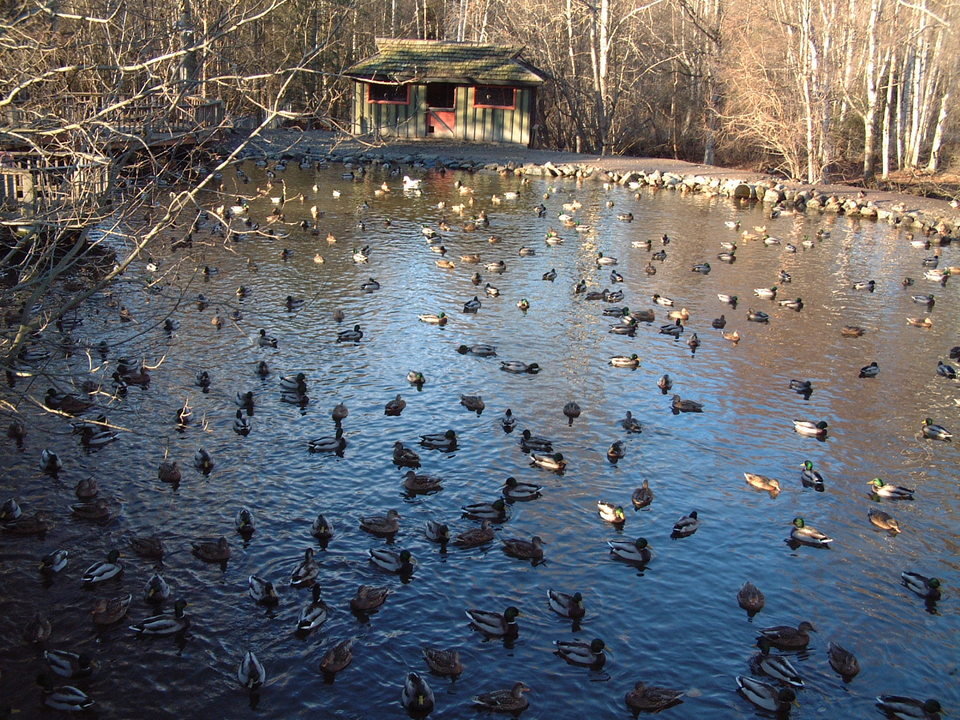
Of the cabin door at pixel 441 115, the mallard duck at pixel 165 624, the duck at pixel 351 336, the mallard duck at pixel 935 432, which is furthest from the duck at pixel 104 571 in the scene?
the cabin door at pixel 441 115

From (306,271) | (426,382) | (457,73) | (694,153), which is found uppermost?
(457,73)

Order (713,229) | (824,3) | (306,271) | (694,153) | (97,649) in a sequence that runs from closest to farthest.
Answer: (97,649) → (306,271) → (713,229) → (824,3) → (694,153)

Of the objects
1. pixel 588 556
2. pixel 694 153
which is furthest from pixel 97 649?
pixel 694 153

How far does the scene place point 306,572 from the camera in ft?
40.6

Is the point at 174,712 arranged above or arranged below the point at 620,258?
below

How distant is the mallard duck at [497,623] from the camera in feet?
37.8

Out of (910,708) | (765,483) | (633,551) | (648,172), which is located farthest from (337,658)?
(648,172)

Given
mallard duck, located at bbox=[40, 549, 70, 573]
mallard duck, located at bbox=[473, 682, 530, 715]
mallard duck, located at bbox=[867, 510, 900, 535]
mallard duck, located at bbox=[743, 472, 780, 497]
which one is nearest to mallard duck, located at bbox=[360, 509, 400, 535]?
mallard duck, located at bbox=[473, 682, 530, 715]

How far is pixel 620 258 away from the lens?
100 feet

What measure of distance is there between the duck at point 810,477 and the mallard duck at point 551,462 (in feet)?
14.3

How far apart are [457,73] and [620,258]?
2591 cm

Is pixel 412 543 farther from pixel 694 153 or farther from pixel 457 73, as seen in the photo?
pixel 694 153

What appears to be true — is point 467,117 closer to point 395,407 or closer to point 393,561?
point 395,407

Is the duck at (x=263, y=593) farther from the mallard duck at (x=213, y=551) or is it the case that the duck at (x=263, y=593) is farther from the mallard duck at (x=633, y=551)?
the mallard duck at (x=633, y=551)
